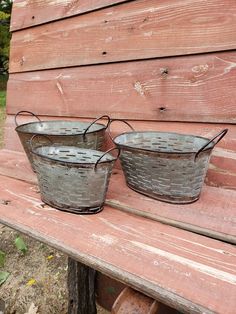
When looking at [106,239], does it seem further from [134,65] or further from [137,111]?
[134,65]

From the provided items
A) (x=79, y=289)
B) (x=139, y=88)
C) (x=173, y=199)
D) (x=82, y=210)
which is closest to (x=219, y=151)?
(x=173, y=199)

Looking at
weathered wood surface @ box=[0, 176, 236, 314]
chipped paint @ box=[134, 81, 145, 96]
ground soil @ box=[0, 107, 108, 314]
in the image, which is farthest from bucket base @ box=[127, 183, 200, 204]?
ground soil @ box=[0, 107, 108, 314]

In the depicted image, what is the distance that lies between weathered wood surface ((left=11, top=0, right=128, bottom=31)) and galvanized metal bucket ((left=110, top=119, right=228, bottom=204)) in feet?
2.27

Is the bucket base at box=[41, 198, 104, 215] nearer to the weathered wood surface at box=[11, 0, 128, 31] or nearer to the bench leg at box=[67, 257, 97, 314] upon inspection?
the bench leg at box=[67, 257, 97, 314]

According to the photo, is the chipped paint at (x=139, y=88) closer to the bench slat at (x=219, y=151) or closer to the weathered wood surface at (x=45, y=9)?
the bench slat at (x=219, y=151)

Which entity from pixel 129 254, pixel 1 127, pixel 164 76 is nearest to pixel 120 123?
pixel 164 76

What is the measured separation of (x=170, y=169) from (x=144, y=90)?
1.47 ft

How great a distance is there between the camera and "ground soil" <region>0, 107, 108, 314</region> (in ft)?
4.80

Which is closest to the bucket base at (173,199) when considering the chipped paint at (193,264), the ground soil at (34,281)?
the chipped paint at (193,264)

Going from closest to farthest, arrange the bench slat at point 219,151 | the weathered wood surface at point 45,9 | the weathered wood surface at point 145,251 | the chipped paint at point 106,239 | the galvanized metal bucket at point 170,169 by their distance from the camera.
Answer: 1. the weathered wood surface at point 145,251
2. the chipped paint at point 106,239
3. the galvanized metal bucket at point 170,169
4. the bench slat at point 219,151
5. the weathered wood surface at point 45,9

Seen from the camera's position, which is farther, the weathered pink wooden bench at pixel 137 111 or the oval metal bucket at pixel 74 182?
the oval metal bucket at pixel 74 182

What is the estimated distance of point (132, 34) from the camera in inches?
51.3

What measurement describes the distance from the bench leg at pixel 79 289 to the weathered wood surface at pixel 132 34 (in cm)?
84

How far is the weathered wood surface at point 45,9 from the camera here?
1434 mm
